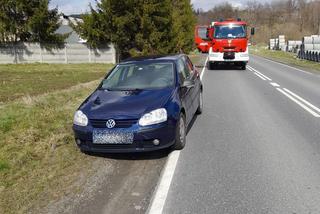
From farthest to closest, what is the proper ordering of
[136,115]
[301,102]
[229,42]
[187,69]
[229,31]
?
[229,31]
[229,42]
[301,102]
[187,69]
[136,115]

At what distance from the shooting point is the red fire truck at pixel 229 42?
79.0 ft

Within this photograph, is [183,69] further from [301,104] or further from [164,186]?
[301,104]

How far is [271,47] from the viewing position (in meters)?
89.1

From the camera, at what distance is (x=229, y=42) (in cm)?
2423

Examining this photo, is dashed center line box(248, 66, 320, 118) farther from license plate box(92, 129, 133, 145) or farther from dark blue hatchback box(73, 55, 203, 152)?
license plate box(92, 129, 133, 145)

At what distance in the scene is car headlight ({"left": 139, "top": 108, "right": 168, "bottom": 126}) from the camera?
19.1ft

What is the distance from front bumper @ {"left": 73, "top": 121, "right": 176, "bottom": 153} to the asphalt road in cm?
43

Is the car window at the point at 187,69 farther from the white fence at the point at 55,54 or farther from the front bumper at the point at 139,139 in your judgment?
the white fence at the point at 55,54

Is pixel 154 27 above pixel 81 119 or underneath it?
above

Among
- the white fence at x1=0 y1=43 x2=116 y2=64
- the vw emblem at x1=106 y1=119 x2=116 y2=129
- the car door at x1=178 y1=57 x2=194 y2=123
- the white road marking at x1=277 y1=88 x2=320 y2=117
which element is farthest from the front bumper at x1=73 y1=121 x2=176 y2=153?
the white fence at x1=0 y1=43 x2=116 y2=64

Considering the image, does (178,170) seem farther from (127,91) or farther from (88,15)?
(88,15)

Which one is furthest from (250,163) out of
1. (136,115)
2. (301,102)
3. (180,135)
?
(301,102)

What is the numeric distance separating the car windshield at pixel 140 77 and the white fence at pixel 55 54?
75.8 feet

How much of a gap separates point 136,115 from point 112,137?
0.47 meters
